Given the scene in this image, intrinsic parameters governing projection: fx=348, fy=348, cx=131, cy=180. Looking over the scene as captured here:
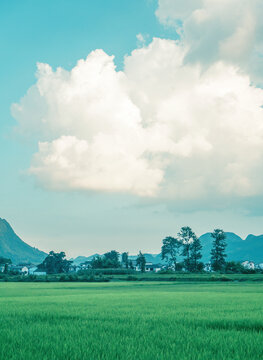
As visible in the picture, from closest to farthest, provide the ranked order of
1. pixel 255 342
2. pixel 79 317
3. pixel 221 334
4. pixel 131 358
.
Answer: pixel 131 358
pixel 255 342
pixel 221 334
pixel 79 317

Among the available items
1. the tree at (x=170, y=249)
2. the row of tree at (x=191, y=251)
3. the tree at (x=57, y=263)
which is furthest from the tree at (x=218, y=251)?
the tree at (x=57, y=263)

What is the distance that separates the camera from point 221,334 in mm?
8945

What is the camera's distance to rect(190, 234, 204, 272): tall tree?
333 ft

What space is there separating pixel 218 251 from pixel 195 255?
7.63 m

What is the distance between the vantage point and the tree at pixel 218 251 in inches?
3816

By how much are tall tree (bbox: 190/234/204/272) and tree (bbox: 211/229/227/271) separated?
4.49 metres

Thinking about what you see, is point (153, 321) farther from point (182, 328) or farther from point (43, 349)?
point (43, 349)

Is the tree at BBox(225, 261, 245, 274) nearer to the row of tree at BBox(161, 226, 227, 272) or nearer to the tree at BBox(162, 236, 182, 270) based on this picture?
the row of tree at BBox(161, 226, 227, 272)

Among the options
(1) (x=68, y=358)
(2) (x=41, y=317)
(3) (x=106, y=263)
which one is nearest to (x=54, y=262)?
(3) (x=106, y=263)

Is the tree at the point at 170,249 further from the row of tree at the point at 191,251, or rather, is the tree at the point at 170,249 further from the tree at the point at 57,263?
the tree at the point at 57,263

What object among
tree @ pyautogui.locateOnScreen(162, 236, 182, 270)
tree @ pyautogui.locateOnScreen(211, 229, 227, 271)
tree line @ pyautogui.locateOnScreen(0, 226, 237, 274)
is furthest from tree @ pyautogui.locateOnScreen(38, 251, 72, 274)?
tree @ pyautogui.locateOnScreen(211, 229, 227, 271)

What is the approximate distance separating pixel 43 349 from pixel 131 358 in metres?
2.07

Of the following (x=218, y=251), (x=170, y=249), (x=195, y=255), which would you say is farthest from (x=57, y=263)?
(x=218, y=251)

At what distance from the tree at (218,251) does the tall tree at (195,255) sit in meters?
4.49
